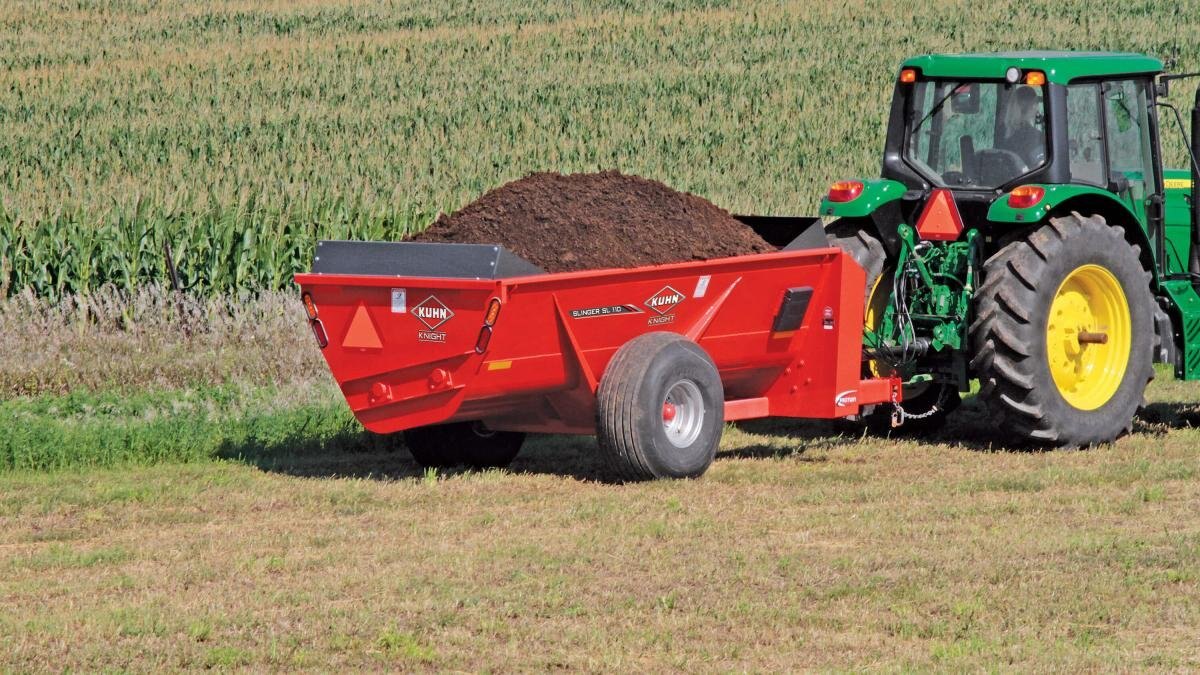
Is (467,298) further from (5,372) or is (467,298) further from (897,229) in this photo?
(5,372)

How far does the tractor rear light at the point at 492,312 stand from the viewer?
8.42 m

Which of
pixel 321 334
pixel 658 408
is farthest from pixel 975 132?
pixel 321 334

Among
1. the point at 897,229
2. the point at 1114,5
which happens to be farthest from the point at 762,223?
the point at 1114,5

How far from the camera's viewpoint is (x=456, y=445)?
9797 millimetres

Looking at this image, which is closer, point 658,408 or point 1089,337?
point 658,408

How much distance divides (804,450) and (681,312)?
5.28 ft

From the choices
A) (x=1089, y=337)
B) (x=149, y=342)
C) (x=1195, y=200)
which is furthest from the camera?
(x=149, y=342)

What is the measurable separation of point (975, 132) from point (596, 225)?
101 inches

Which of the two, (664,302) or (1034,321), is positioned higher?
(664,302)

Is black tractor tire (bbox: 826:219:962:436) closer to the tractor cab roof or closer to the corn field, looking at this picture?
the tractor cab roof

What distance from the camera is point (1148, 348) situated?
1022 centimetres

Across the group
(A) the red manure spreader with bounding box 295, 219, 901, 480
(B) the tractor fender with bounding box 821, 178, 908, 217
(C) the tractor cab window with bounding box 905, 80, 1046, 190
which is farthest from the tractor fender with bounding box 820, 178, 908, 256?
(A) the red manure spreader with bounding box 295, 219, 901, 480

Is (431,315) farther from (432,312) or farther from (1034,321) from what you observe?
(1034,321)

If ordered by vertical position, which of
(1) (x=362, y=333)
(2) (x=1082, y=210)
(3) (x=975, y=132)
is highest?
(3) (x=975, y=132)
